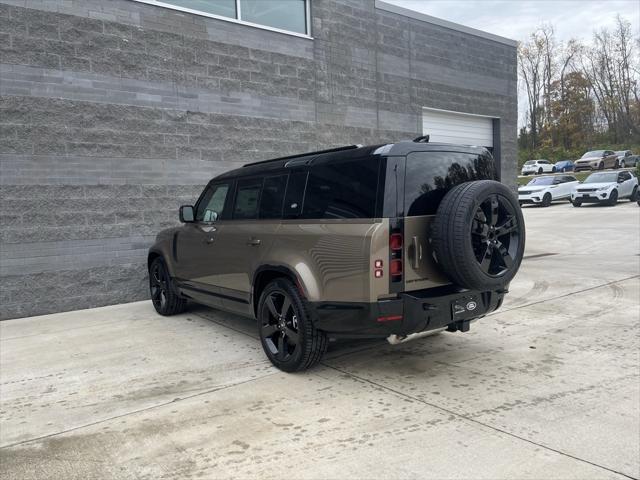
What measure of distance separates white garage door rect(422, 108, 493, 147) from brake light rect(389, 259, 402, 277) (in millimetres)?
9398

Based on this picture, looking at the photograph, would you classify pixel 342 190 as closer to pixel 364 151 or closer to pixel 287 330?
pixel 364 151

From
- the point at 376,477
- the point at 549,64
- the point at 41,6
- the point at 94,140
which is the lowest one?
the point at 376,477

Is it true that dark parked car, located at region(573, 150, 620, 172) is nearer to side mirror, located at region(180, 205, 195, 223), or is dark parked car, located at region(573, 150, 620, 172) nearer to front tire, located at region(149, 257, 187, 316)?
front tire, located at region(149, 257, 187, 316)

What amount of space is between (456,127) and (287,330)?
11101mm

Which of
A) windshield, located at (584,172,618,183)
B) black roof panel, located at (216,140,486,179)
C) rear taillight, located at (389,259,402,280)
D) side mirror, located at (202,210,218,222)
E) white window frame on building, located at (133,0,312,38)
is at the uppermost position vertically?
white window frame on building, located at (133,0,312,38)

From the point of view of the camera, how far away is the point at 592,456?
10.1 ft

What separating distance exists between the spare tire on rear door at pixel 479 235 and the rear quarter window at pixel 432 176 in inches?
6.4

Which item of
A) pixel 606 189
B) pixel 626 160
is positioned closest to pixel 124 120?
pixel 606 189

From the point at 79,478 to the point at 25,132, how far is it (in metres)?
5.91

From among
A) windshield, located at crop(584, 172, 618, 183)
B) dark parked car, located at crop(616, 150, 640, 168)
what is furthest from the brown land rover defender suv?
dark parked car, located at crop(616, 150, 640, 168)

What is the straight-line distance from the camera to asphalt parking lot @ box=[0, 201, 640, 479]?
3.12 m

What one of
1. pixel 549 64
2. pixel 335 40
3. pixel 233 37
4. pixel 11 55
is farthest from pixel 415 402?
pixel 549 64

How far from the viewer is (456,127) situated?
1428cm

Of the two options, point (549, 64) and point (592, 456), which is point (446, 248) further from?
point (549, 64)
